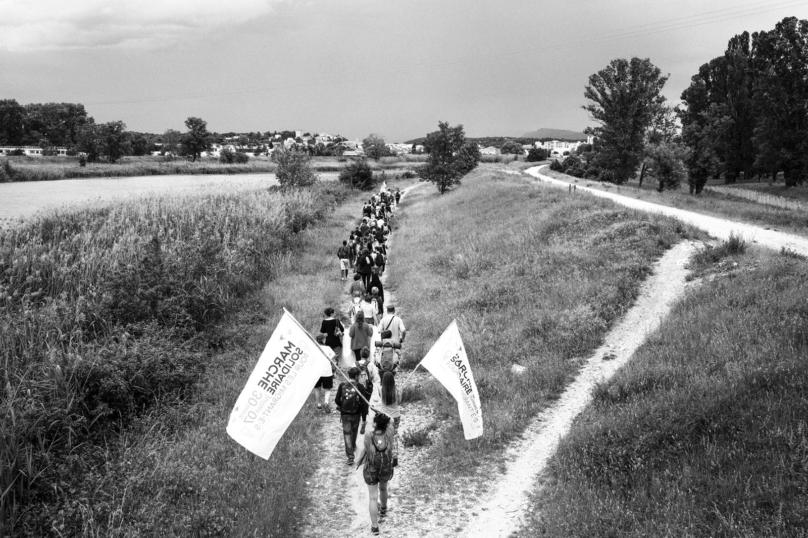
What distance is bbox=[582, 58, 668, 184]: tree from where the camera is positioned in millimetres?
48281

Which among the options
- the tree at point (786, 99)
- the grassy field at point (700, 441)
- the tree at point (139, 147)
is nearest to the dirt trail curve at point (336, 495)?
the grassy field at point (700, 441)

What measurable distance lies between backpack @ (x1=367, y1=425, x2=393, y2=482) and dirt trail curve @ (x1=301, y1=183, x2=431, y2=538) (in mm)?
931

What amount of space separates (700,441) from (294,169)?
46280 millimetres

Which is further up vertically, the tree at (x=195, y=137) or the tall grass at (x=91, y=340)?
the tree at (x=195, y=137)

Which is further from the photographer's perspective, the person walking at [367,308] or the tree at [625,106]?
the tree at [625,106]

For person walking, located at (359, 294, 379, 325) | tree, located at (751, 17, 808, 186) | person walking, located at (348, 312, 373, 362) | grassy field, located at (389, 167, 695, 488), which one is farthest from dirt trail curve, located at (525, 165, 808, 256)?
tree, located at (751, 17, 808, 186)

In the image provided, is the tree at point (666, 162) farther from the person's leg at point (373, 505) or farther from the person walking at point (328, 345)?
the person's leg at point (373, 505)

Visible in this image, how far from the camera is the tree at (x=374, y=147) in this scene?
452ft

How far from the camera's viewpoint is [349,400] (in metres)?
8.55

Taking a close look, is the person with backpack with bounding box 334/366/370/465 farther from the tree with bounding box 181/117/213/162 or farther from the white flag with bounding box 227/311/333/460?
the tree with bounding box 181/117/213/162

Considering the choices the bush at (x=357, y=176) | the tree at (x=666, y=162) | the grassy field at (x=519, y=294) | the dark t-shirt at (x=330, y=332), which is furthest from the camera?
the bush at (x=357, y=176)

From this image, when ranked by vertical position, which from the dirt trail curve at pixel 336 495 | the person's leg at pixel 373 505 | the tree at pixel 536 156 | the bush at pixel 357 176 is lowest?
the dirt trail curve at pixel 336 495

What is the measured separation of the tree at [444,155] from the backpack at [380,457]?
148 ft

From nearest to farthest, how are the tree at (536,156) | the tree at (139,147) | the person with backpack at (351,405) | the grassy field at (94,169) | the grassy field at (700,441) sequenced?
1. the grassy field at (700,441)
2. the person with backpack at (351,405)
3. the grassy field at (94,169)
4. the tree at (536,156)
5. the tree at (139,147)
